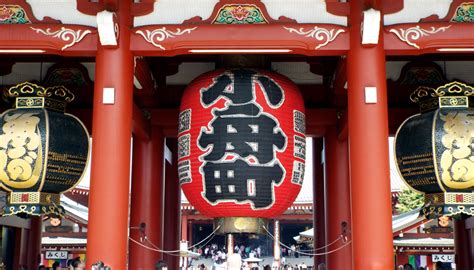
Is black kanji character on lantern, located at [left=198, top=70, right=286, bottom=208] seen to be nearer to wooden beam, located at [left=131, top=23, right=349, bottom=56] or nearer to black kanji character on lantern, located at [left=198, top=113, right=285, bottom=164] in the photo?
black kanji character on lantern, located at [left=198, top=113, right=285, bottom=164]

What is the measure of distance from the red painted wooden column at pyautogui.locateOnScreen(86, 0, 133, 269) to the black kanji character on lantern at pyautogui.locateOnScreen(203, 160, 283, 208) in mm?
988

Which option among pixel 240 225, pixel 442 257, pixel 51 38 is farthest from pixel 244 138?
pixel 442 257

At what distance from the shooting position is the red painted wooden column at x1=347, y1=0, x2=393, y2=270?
20.2ft

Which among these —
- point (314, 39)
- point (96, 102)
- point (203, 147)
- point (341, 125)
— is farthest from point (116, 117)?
point (341, 125)

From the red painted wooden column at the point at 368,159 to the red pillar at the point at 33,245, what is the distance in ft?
26.5

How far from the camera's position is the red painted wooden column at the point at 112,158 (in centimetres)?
627

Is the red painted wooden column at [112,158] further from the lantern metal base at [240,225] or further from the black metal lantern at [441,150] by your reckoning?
the black metal lantern at [441,150]

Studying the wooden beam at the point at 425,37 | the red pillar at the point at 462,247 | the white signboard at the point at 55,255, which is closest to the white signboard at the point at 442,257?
the red pillar at the point at 462,247

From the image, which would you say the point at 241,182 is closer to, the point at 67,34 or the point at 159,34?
the point at 159,34

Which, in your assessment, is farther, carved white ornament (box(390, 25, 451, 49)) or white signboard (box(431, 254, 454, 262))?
white signboard (box(431, 254, 454, 262))

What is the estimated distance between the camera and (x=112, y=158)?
6449 millimetres

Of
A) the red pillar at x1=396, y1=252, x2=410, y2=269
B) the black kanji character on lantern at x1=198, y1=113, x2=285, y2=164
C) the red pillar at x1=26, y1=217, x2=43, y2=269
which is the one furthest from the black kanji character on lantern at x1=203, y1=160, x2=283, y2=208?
the red pillar at x1=396, y1=252, x2=410, y2=269

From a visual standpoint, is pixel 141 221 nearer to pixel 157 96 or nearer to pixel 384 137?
pixel 157 96

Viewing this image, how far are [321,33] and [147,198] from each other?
440 cm
